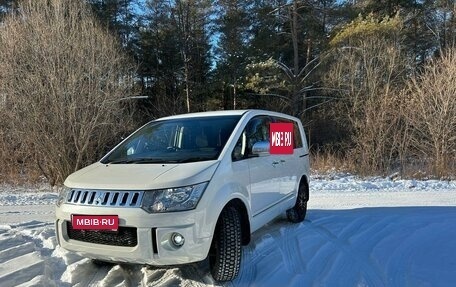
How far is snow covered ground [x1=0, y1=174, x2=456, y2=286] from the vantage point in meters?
4.18

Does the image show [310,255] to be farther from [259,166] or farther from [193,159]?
[193,159]

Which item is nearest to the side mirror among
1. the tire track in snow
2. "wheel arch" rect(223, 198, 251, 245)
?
"wheel arch" rect(223, 198, 251, 245)

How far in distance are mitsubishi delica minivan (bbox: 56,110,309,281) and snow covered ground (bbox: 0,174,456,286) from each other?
17.6 inches

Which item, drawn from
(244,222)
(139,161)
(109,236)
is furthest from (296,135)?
(109,236)

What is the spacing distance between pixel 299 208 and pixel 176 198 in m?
3.43

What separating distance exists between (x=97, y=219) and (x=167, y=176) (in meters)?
0.69

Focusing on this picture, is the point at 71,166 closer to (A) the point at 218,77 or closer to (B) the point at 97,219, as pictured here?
(B) the point at 97,219

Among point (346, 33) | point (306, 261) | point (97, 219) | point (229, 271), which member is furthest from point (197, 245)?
point (346, 33)

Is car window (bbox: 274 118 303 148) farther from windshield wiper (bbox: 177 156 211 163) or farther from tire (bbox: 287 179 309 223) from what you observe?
windshield wiper (bbox: 177 156 211 163)

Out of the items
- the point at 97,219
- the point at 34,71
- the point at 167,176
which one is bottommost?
the point at 97,219

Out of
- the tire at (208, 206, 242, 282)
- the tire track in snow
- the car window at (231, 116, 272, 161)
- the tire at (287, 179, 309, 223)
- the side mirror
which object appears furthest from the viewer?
the tire at (287, 179, 309, 223)

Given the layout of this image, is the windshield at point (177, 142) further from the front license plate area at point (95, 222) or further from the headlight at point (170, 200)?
the front license plate area at point (95, 222)

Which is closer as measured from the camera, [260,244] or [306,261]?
[306,261]

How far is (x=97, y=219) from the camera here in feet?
11.8
